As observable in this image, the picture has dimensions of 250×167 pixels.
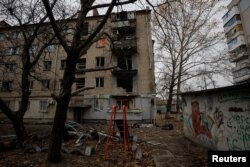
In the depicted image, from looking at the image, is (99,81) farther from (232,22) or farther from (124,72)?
(232,22)

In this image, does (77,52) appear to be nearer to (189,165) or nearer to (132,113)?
(189,165)

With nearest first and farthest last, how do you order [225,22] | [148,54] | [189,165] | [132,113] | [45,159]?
1. [189,165]
2. [45,159]
3. [132,113]
4. [148,54]
5. [225,22]

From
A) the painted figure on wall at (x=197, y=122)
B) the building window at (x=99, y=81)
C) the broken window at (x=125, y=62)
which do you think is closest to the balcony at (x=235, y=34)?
the broken window at (x=125, y=62)

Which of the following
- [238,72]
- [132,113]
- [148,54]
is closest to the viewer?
[132,113]

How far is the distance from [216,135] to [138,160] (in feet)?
11.6

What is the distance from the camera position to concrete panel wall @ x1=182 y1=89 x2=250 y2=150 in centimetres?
573

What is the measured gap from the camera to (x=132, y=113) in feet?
70.2

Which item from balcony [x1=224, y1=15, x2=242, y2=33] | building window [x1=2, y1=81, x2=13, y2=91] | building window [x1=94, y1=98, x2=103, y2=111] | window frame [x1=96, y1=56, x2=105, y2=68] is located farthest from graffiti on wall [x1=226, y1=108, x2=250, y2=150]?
balcony [x1=224, y1=15, x2=242, y2=33]

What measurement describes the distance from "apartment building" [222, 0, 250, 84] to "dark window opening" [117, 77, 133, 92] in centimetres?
1995

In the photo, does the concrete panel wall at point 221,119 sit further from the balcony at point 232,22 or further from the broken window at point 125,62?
the balcony at point 232,22

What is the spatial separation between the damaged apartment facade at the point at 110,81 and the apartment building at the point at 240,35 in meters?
18.7

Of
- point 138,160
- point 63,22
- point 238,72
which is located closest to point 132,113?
point 63,22

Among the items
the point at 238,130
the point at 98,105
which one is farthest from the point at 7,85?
the point at 238,130

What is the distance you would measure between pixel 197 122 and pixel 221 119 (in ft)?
7.62
